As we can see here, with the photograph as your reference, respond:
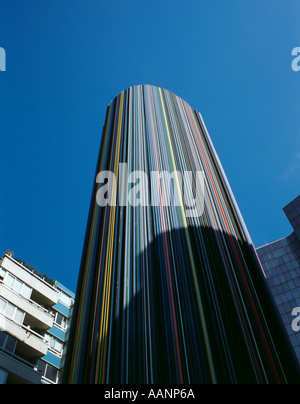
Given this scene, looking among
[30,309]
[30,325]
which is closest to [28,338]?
[30,309]

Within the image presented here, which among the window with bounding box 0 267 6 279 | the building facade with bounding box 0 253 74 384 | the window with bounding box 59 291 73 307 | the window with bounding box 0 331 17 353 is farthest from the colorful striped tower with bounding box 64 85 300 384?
the window with bounding box 59 291 73 307

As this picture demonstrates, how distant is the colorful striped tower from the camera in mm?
4422

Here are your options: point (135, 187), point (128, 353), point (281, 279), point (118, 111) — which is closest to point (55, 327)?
point (118, 111)

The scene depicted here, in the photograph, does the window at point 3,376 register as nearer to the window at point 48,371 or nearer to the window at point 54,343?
the window at point 48,371

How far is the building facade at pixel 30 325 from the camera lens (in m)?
17.0

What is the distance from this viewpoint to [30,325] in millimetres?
20672

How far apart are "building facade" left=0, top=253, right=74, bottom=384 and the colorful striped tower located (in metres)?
12.9

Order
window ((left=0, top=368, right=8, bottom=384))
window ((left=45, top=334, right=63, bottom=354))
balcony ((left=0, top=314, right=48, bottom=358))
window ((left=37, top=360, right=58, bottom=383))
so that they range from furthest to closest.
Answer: window ((left=45, top=334, right=63, bottom=354)) → window ((left=37, top=360, right=58, bottom=383)) → balcony ((left=0, top=314, right=48, bottom=358)) → window ((left=0, top=368, right=8, bottom=384))

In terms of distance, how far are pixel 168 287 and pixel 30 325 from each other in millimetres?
18037

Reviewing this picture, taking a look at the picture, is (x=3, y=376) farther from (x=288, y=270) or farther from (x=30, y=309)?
(x=288, y=270)

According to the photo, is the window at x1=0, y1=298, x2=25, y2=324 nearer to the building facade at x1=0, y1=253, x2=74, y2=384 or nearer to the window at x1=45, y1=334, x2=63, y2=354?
the building facade at x1=0, y1=253, x2=74, y2=384

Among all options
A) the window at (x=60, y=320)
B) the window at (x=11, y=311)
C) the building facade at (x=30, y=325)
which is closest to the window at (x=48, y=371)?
the building facade at (x=30, y=325)

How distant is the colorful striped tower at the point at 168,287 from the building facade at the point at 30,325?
1292 centimetres
